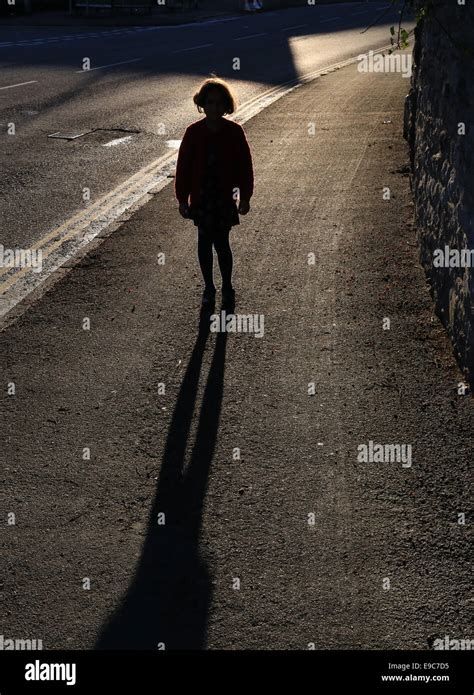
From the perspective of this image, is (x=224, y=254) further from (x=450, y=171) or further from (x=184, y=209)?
(x=450, y=171)

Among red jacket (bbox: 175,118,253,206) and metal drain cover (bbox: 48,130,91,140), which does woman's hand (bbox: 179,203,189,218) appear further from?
metal drain cover (bbox: 48,130,91,140)

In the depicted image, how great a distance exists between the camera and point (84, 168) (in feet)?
41.5

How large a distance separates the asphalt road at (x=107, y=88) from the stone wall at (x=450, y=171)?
4.48m

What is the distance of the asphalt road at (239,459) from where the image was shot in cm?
405

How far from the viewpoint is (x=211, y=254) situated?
7539mm

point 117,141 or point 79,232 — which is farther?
point 117,141

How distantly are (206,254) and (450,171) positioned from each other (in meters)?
2.21

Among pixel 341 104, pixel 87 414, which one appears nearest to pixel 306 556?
pixel 87 414

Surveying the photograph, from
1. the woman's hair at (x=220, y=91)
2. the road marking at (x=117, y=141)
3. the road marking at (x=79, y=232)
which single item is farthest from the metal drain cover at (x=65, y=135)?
the woman's hair at (x=220, y=91)

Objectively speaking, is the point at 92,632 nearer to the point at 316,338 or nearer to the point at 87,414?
the point at 87,414

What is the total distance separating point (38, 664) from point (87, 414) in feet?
7.40

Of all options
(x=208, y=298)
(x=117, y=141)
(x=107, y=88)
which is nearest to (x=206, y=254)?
(x=208, y=298)

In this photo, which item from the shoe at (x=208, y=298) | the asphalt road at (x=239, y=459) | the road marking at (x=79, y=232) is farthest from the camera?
the road marking at (x=79, y=232)

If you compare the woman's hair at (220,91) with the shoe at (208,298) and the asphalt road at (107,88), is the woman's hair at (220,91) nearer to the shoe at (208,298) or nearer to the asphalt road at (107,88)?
the shoe at (208,298)
